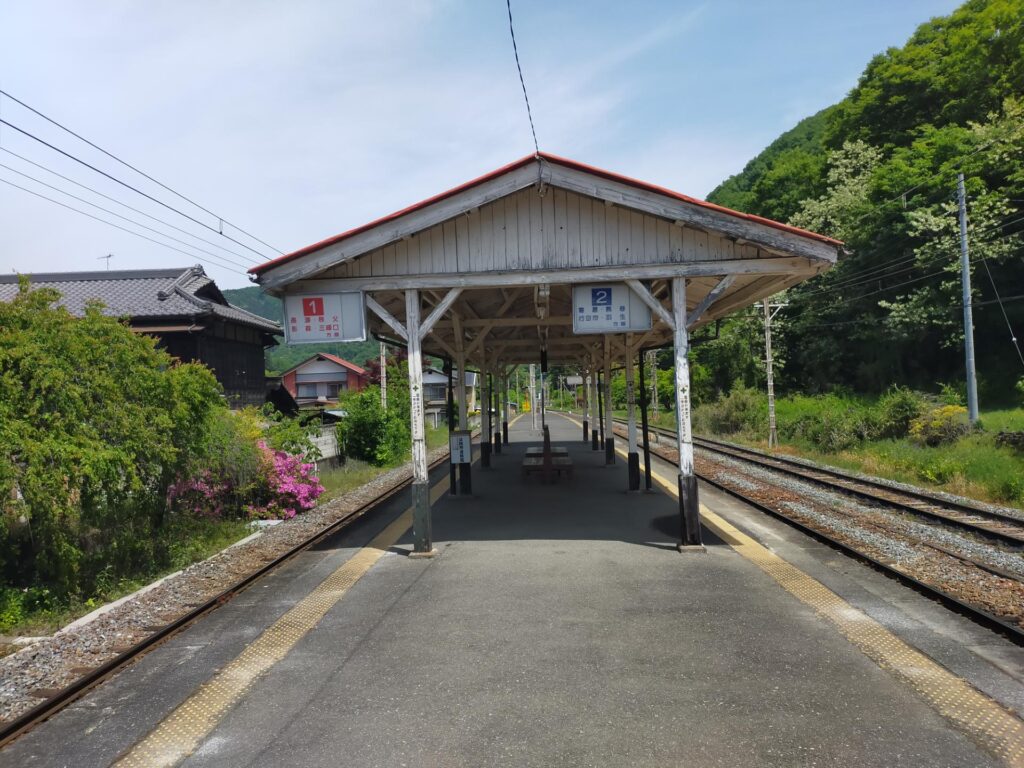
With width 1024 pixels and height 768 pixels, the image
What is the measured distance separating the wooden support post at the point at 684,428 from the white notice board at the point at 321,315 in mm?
3622

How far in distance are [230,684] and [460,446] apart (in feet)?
24.8

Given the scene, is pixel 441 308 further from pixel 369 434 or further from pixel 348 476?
pixel 369 434

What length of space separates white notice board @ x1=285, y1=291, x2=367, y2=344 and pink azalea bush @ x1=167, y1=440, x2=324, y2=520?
3.57m

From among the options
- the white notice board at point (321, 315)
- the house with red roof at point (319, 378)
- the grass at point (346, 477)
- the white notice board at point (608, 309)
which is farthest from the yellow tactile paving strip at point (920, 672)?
the house with red roof at point (319, 378)

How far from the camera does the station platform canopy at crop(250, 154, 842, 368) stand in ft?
24.1

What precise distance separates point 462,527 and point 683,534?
3121 millimetres

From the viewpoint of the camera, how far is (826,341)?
117 feet

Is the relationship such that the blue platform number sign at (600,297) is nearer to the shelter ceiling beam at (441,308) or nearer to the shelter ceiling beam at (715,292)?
the shelter ceiling beam at (715,292)

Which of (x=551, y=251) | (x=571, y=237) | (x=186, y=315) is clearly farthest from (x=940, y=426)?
(x=186, y=315)

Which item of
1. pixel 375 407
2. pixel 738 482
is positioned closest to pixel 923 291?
pixel 738 482

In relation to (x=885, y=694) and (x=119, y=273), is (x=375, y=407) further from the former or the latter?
(x=885, y=694)

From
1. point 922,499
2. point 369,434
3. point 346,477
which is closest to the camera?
point 922,499

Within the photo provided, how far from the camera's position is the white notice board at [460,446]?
1185cm

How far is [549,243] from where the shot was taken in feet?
25.2
